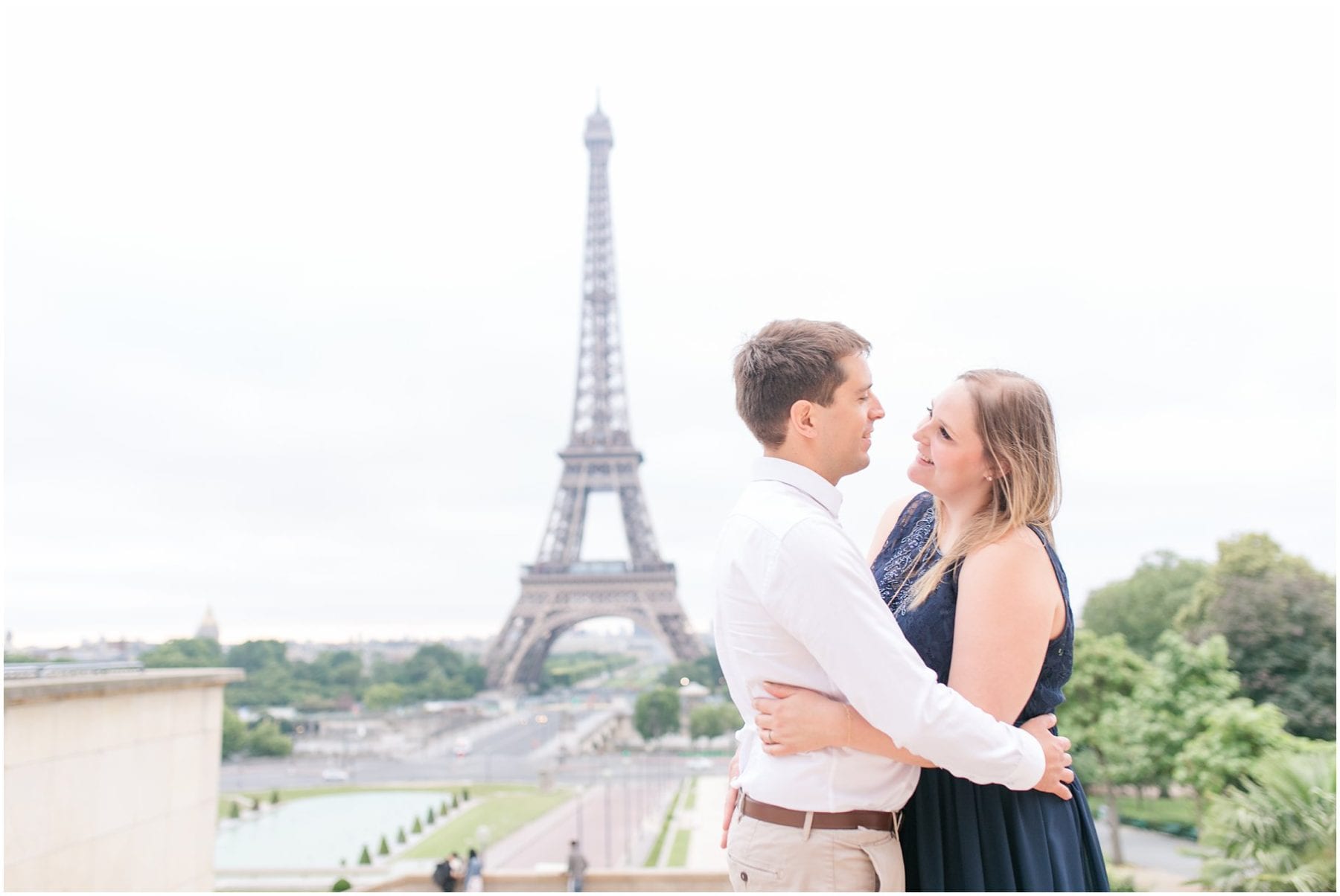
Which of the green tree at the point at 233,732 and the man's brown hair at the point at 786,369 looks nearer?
the man's brown hair at the point at 786,369

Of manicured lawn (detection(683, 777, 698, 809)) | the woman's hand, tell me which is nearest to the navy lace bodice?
the woman's hand

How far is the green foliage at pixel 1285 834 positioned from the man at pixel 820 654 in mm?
6645

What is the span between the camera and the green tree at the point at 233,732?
23594 mm

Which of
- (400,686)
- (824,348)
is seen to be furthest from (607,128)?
(824,348)

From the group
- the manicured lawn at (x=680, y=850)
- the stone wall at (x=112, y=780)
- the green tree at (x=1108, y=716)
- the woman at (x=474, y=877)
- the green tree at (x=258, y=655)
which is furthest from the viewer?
the green tree at (x=258, y=655)

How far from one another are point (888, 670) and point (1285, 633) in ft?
64.9

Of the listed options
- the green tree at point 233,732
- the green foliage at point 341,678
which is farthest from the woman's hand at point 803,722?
the green tree at point 233,732

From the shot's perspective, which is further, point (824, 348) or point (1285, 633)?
point (1285, 633)

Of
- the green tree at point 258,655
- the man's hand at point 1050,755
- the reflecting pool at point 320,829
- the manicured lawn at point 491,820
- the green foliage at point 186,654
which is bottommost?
the reflecting pool at point 320,829

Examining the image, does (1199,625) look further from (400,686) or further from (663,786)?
(400,686)

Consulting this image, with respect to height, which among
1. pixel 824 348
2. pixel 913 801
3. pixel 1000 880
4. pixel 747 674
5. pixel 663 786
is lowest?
pixel 663 786

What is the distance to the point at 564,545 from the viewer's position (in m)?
32.8

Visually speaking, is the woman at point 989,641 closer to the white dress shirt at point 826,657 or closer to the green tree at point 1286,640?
the white dress shirt at point 826,657

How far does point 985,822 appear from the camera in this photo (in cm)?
183
